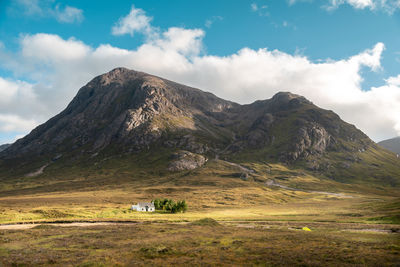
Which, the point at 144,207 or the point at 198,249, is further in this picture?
the point at 144,207

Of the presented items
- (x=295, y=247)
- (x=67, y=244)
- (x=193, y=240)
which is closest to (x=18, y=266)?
(x=67, y=244)

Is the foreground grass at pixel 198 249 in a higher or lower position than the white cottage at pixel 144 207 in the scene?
higher

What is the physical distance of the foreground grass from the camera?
122 feet

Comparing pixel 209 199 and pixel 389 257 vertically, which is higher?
pixel 389 257

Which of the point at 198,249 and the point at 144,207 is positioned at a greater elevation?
the point at 198,249

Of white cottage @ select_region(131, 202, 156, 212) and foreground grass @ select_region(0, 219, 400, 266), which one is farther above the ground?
foreground grass @ select_region(0, 219, 400, 266)

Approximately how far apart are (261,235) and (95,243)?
1376 inches

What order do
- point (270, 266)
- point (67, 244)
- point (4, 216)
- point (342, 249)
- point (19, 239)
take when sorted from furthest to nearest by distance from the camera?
point (4, 216), point (19, 239), point (67, 244), point (342, 249), point (270, 266)

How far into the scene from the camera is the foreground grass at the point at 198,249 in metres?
37.2

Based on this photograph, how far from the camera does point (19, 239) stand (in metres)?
55.2

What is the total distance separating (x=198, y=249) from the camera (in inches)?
1758

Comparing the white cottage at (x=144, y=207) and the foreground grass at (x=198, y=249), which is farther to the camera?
the white cottage at (x=144, y=207)

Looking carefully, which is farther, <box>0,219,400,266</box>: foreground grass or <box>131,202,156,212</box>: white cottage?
<box>131,202,156,212</box>: white cottage

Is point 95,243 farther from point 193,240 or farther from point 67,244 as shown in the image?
point 193,240
